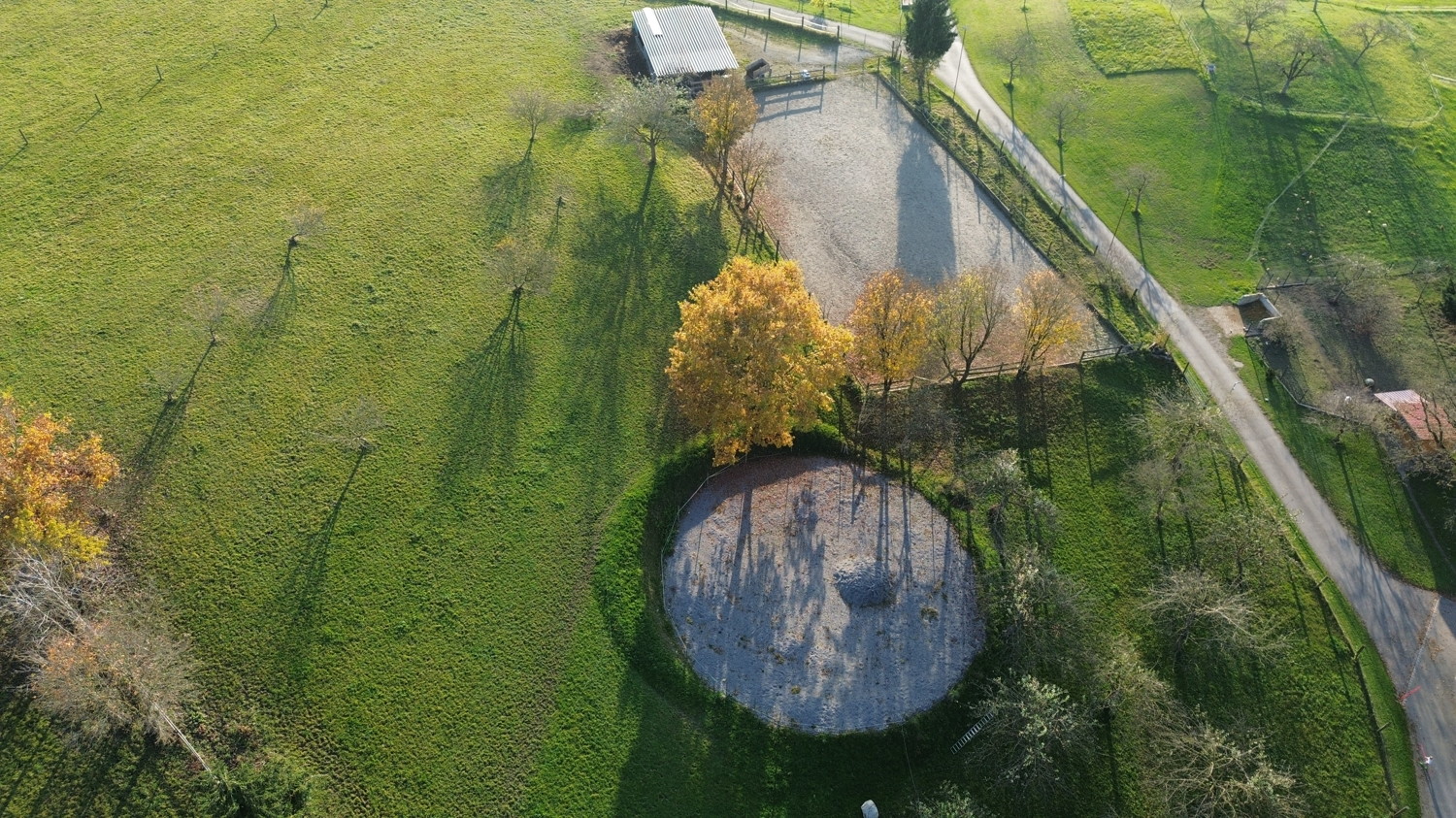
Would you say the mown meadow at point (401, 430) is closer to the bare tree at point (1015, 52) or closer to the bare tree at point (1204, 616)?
the bare tree at point (1204, 616)

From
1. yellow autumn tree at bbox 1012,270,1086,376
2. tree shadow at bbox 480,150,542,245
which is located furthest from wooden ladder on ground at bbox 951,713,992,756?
tree shadow at bbox 480,150,542,245

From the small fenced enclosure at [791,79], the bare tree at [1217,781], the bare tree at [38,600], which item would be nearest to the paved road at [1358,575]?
the bare tree at [1217,781]

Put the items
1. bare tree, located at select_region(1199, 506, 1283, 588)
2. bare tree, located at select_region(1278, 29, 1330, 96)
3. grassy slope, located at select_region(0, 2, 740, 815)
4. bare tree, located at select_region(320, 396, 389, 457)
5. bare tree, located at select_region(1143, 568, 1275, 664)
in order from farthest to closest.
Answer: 1. bare tree, located at select_region(1278, 29, 1330, 96)
2. bare tree, located at select_region(320, 396, 389, 457)
3. bare tree, located at select_region(1199, 506, 1283, 588)
4. bare tree, located at select_region(1143, 568, 1275, 664)
5. grassy slope, located at select_region(0, 2, 740, 815)

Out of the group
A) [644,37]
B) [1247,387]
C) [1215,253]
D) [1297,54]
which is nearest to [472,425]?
[644,37]

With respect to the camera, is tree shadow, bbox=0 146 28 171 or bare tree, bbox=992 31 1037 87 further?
bare tree, bbox=992 31 1037 87

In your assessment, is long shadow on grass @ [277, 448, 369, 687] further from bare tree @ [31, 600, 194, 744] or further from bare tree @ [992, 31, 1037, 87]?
bare tree @ [992, 31, 1037, 87]

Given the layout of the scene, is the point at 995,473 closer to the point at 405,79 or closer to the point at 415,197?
the point at 415,197

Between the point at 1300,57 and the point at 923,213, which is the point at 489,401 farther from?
the point at 1300,57
